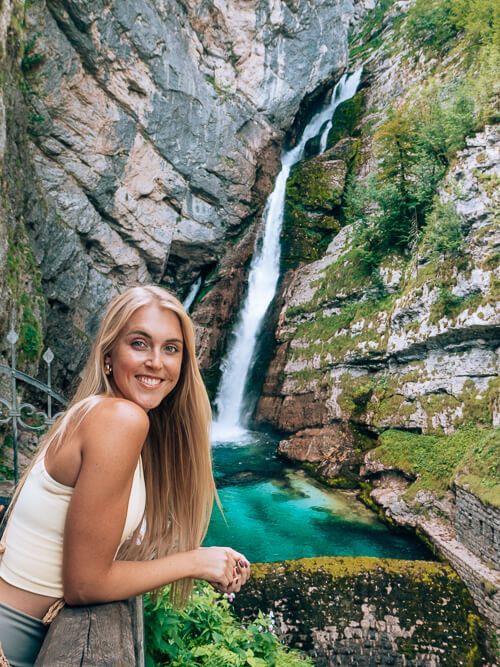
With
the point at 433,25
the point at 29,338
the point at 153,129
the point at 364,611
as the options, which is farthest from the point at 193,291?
the point at 433,25

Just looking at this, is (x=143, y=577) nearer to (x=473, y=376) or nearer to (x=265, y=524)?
(x=265, y=524)

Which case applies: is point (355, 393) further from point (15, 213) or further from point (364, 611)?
point (15, 213)

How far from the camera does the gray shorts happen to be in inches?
53.5

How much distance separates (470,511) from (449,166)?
411 inches

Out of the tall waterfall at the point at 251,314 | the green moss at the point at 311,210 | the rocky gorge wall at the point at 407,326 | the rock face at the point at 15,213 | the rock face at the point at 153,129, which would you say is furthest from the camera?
the green moss at the point at 311,210

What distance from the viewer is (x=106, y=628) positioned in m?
1.28

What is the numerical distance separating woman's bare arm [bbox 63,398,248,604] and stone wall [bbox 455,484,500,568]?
30.8ft

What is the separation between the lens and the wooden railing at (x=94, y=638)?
3.73ft

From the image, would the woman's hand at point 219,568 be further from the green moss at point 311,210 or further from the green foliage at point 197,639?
the green moss at point 311,210

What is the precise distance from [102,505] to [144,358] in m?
0.53

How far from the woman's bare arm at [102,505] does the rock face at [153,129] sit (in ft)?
44.6

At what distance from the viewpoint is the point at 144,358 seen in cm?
167

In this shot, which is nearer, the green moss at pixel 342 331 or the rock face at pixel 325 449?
the rock face at pixel 325 449

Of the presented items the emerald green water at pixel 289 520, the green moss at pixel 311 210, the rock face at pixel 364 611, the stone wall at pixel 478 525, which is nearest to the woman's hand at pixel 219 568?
the rock face at pixel 364 611
